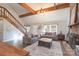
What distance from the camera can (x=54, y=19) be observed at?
2162 millimetres

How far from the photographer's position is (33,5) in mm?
2111

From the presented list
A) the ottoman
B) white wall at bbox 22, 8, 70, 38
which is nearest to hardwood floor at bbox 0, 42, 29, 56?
the ottoman

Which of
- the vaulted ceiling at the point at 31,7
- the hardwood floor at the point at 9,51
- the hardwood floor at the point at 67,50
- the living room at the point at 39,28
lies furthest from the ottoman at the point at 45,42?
the vaulted ceiling at the point at 31,7

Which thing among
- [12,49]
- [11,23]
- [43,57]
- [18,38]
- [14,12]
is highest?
[14,12]

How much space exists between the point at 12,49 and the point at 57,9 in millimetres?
1333

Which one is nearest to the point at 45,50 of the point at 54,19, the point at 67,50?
the point at 67,50

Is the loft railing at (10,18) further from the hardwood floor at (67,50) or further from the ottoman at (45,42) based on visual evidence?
the hardwood floor at (67,50)

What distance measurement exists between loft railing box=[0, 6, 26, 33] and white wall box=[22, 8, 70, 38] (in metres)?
0.14

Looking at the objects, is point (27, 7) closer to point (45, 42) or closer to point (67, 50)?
point (45, 42)

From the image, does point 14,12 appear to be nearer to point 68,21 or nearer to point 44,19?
point 44,19

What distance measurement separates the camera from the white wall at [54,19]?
211 centimetres

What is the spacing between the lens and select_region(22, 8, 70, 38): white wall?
6.91 feet

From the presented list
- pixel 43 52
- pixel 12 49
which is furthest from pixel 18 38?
pixel 43 52

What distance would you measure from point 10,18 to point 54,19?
3.28ft
